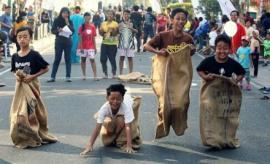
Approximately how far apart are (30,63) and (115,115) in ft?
4.27

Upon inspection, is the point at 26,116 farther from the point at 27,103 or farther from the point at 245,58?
the point at 245,58

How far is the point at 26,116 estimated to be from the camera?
7457 mm

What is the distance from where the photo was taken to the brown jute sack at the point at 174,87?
24.6 ft

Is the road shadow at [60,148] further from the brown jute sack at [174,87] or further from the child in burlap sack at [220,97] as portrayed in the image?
the child in burlap sack at [220,97]

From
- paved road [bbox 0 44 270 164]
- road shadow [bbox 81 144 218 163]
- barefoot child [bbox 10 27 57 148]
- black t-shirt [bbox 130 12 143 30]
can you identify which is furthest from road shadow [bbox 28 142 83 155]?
black t-shirt [bbox 130 12 143 30]

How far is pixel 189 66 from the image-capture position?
7633 mm

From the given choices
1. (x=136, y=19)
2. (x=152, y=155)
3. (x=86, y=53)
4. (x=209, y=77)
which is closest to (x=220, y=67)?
(x=209, y=77)

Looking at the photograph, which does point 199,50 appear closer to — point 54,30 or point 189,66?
point 54,30

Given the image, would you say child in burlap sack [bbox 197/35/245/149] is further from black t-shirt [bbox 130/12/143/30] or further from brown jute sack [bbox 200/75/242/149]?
black t-shirt [bbox 130/12/143/30]

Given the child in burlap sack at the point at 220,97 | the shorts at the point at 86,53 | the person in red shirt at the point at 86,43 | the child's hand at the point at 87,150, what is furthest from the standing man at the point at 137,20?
the child's hand at the point at 87,150

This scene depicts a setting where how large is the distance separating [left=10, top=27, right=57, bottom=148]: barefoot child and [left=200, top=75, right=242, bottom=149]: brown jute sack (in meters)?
1.93

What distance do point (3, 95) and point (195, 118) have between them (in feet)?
13.8

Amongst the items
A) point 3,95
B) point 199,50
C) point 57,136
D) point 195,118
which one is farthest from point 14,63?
point 199,50

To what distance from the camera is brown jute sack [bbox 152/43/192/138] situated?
7504 millimetres
